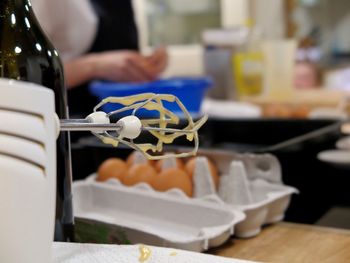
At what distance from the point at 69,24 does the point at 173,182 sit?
1023mm

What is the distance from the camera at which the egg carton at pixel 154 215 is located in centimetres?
49

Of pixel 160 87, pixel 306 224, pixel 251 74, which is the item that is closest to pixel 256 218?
pixel 306 224

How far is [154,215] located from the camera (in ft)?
1.96

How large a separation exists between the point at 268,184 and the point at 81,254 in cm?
30

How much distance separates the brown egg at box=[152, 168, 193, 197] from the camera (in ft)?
2.04

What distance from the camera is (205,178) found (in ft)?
2.06

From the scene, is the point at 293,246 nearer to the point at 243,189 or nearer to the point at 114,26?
the point at 243,189

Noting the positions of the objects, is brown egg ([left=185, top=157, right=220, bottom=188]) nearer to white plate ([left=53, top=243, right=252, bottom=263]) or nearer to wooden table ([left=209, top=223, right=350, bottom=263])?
wooden table ([left=209, top=223, right=350, bottom=263])

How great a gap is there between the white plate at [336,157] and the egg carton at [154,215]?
28cm

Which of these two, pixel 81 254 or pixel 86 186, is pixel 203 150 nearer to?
pixel 86 186

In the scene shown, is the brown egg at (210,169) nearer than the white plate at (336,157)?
Yes

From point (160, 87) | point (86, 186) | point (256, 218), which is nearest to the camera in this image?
point (256, 218)

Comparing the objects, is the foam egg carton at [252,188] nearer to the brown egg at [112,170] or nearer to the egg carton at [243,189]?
the egg carton at [243,189]

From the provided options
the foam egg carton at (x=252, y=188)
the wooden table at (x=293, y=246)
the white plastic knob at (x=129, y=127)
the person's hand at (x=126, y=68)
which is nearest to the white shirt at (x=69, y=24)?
the person's hand at (x=126, y=68)
